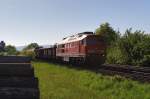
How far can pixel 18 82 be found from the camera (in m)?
7.66

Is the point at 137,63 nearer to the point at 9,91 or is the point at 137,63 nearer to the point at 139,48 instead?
the point at 139,48

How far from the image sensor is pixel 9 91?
25.0 feet

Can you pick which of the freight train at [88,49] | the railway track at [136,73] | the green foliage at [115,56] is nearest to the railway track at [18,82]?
the railway track at [136,73]

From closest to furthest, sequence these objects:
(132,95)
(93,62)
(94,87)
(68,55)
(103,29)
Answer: (132,95) < (94,87) < (93,62) < (68,55) < (103,29)

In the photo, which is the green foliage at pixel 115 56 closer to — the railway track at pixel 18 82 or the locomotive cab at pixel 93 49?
the locomotive cab at pixel 93 49

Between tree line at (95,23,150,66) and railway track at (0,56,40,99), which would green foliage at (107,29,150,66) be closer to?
tree line at (95,23,150,66)

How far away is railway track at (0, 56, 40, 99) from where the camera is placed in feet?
24.7

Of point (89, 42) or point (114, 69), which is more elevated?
point (89, 42)

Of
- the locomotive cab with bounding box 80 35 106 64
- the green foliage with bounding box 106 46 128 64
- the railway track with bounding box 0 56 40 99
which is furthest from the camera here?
the locomotive cab with bounding box 80 35 106 64

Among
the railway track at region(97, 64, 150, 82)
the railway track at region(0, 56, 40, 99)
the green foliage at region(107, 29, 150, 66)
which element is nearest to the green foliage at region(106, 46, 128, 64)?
the green foliage at region(107, 29, 150, 66)

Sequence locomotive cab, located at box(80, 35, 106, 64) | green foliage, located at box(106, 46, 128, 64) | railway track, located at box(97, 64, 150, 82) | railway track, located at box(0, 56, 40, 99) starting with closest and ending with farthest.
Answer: railway track, located at box(0, 56, 40, 99) < railway track, located at box(97, 64, 150, 82) < green foliage, located at box(106, 46, 128, 64) < locomotive cab, located at box(80, 35, 106, 64)

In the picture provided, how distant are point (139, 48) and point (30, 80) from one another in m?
23.7

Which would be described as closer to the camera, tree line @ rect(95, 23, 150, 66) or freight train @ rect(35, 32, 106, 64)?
tree line @ rect(95, 23, 150, 66)

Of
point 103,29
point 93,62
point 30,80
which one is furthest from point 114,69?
point 103,29
